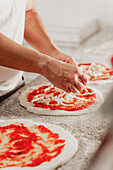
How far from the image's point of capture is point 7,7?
64.4 inches

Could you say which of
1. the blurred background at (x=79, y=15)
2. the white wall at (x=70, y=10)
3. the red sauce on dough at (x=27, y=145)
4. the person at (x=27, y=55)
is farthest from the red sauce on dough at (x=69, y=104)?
the white wall at (x=70, y=10)

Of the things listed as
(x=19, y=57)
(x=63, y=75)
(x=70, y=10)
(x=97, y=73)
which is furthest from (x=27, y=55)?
(x=70, y=10)

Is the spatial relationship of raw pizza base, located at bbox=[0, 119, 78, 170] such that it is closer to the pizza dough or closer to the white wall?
the pizza dough

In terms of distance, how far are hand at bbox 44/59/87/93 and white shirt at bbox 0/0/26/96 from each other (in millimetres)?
410

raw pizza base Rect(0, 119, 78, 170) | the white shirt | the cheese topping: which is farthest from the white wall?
raw pizza base Rect(0, 119, 78, 170)

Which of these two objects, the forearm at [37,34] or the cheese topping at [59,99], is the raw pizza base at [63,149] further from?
the forearm at [37,34]

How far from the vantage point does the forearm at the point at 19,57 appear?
4.26ft

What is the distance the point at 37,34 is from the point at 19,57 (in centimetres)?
63

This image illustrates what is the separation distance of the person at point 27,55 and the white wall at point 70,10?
1.88 m

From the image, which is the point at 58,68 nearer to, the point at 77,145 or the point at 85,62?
the point at 77,145

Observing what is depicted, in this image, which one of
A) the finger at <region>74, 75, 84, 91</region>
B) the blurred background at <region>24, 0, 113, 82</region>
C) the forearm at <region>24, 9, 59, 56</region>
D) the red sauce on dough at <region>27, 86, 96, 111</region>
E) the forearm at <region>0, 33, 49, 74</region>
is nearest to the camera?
the forearm at <region>0, 33, 49, 74</region>

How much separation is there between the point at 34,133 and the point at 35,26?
35.5 inches

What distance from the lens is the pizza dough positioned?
2.04 metres


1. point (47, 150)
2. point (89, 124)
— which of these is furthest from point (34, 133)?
point (89, 124)
